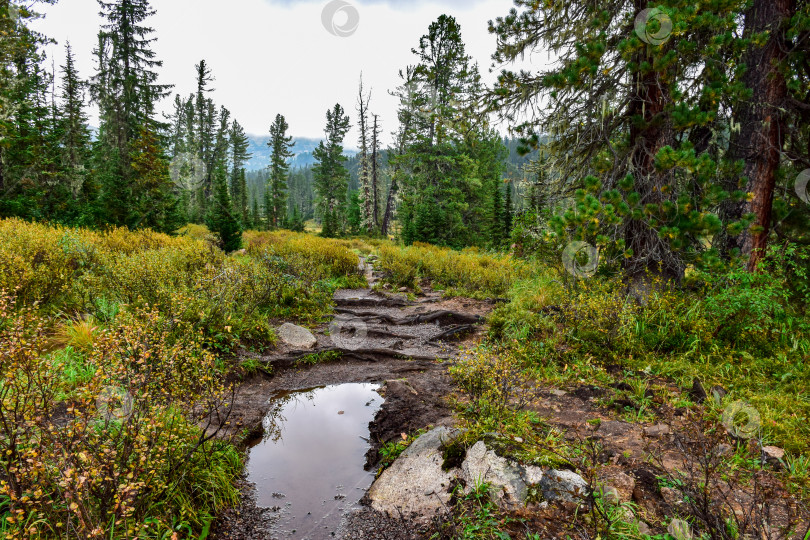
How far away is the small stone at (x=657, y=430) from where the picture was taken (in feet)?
11.4

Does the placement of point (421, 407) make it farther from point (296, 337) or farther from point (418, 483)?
point (296, 337)

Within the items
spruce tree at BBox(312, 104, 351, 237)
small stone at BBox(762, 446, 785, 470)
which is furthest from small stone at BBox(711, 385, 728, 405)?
spruce tree at BBox(312, 104, 351, 237)

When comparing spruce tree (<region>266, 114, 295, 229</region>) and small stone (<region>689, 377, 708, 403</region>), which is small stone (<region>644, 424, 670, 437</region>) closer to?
small stone (<region>689, 377, 708, 403</region>)

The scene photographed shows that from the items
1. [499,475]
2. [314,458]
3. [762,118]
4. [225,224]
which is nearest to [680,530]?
[499,475]

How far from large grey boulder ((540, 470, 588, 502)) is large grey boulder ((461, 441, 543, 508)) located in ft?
0.20

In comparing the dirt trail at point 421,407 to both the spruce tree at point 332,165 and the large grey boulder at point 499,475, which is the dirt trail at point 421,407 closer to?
the large grey boulder at point 499,475

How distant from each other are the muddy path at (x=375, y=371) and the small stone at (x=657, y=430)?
6.66 feet

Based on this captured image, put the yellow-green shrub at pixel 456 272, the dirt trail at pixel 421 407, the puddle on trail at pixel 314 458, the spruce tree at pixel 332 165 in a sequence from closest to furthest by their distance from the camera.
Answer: the dirt trail at pixel 421 407
the puddle on trail at pixel 314 458
the yellow-green shrub at pixel 456 272
the spruce tree at pixel 332 165

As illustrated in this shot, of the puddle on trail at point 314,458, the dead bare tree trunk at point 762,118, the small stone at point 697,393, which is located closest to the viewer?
the puddle on trail at point 314,458

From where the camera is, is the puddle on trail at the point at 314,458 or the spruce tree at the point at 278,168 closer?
the puddle on trail at the point at 314,458

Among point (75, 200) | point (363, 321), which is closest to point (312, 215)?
point (75, 200)

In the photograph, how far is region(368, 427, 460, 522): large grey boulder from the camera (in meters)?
2.99

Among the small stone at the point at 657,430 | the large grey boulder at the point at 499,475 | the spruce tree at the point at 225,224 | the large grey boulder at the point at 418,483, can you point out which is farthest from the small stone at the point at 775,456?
the spruce tree at the point at 225,224

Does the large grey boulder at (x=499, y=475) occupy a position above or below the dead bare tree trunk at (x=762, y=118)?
below
